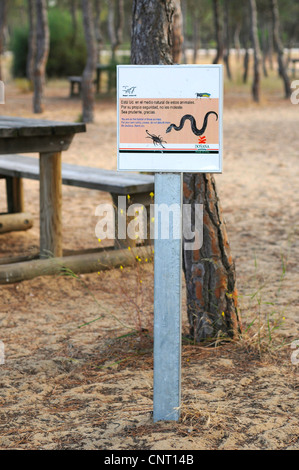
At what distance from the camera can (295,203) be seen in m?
7.61

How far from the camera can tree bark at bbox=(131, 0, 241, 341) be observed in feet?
12.0

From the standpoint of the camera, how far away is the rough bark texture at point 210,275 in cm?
364

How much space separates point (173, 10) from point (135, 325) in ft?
5.80

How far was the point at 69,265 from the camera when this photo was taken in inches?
203

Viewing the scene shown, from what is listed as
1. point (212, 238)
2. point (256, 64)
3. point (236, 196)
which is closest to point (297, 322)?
point (212, 238)

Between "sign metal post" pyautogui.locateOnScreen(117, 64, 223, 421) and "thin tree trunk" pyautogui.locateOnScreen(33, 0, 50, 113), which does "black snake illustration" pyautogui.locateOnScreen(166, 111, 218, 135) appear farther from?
"thin tree trunk" pyautogui.locateOnScreen(33, 0, 50, 113)

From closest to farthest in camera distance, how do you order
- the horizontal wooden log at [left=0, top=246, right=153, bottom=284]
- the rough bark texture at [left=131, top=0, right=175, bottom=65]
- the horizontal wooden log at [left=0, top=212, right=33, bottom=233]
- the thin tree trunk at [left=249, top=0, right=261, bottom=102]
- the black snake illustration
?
the black snake illustration → the rough bark texture at [left=131, top=0, right=175, bottom=65] → the horizontal wooden log at [left=0, top=246, right=153, bottom=284] → the horizontal wooden log at [left=0, top=212, right=33, bottom=233] → the thin tree trunk at [left=249, top=0, right=261, bottom=102]

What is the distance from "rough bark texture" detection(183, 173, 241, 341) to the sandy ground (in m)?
0.10

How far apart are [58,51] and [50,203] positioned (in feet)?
79.6

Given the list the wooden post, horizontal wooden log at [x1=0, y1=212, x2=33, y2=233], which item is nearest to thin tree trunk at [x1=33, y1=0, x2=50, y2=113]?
horizontal wooden log at [x1=0, y1=212, x2=33, y2=233]

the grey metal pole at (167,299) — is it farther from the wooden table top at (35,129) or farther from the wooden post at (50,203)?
the wooden post at (50,203)

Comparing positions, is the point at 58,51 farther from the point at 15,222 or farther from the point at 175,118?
the point at 175,118

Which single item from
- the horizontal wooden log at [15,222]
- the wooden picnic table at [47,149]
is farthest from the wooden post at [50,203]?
the horizontal wooden log at [15,222]

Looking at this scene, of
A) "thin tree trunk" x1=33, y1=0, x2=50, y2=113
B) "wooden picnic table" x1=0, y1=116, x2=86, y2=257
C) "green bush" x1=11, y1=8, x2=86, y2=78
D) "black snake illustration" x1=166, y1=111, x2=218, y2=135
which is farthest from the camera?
"green bush" x1=11, y1=8, x2=86, y2=78
